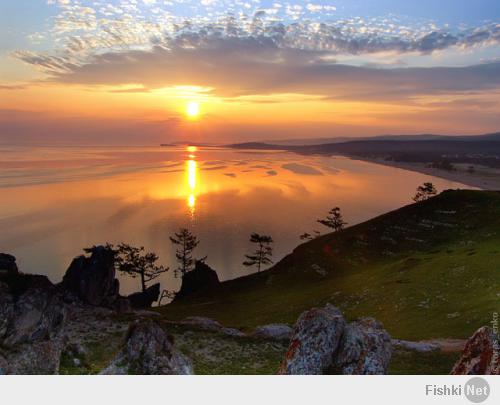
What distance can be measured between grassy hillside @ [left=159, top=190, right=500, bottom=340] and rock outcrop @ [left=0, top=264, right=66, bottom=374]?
95.1 feet

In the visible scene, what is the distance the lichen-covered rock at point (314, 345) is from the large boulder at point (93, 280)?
38064 mm

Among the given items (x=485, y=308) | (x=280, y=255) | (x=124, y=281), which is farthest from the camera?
(x=280, y=255)

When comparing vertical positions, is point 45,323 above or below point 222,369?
above

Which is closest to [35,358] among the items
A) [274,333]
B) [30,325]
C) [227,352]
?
[30,325]

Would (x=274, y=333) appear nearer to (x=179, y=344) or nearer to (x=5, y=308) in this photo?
(x=179, y=344)

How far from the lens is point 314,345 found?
15727 mm

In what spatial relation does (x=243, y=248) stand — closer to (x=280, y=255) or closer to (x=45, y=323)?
(x=280, y=255)

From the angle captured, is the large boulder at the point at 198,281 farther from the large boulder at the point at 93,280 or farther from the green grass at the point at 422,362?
the green grass at the point at 422,362

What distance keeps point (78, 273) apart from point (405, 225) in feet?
224

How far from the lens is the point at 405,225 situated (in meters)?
86.9

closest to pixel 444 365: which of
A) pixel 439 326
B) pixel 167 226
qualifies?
pixel 439 326
